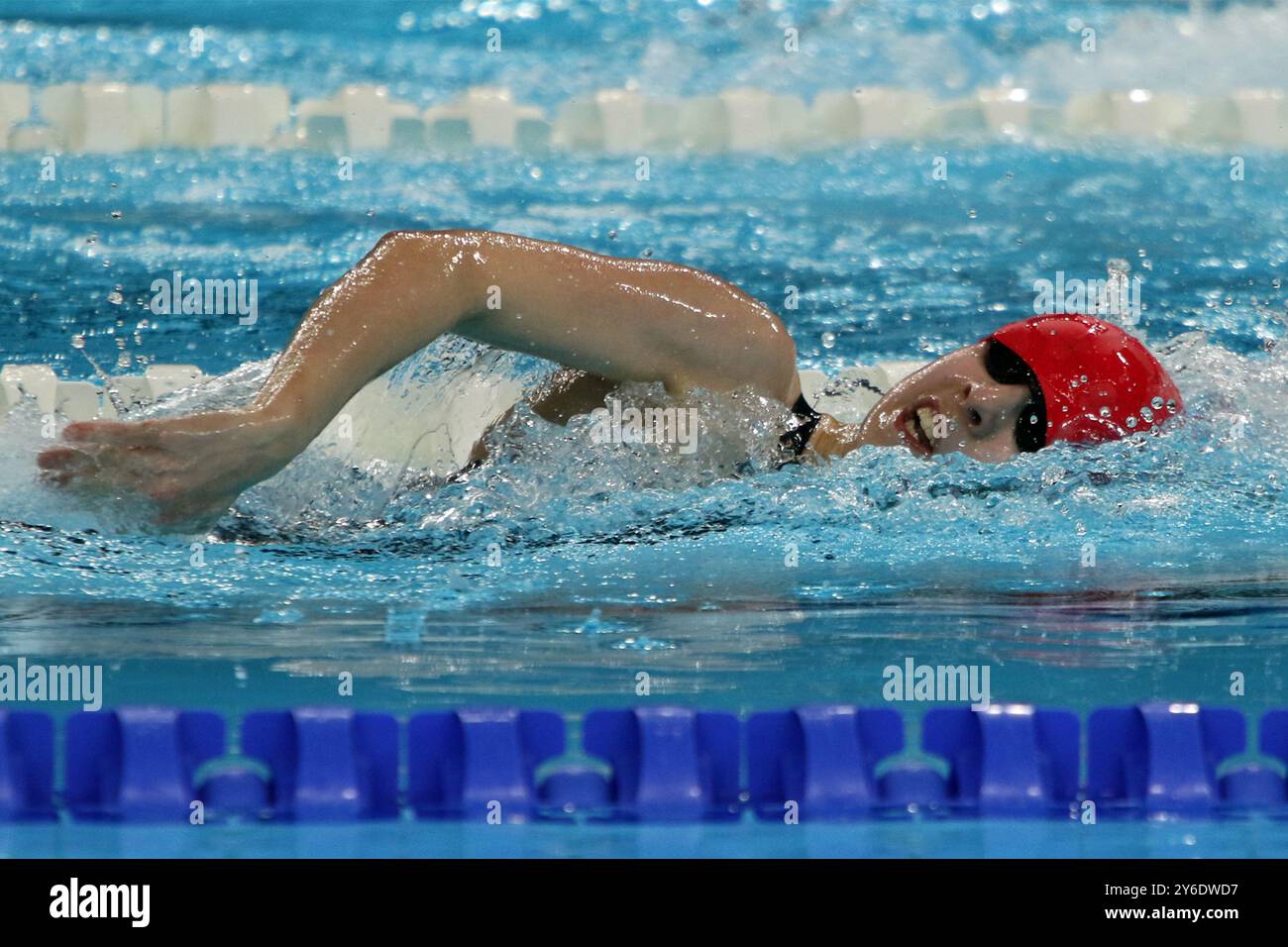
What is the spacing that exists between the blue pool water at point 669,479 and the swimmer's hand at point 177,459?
0.73 ft

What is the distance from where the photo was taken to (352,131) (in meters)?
7.77

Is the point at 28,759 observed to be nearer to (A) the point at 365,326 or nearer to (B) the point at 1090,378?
(A) the point at 365,326

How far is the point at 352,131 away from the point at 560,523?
4760 mm

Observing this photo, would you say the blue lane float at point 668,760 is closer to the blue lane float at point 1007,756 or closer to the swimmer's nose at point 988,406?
the blue lane float at point 1007,756

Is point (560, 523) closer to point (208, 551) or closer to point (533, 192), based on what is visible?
point (208, 551)

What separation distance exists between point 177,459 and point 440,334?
22.2 inches

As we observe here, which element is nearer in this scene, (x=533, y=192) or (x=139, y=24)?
(x=533, y=192)

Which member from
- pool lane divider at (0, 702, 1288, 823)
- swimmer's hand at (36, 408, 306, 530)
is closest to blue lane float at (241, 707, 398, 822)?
pool lane divider at (0, 702, 1288, 823)

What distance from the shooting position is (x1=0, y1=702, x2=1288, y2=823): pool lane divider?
3.53m

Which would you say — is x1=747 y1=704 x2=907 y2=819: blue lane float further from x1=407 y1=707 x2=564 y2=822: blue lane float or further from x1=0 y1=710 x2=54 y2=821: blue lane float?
x1=0 y1=710 x2=54 y2=821: blue lane float

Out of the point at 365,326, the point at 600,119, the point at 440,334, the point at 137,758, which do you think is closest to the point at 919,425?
the point at 440,334

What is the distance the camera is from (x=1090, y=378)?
3475mm

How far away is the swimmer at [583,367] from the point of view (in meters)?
2.32
